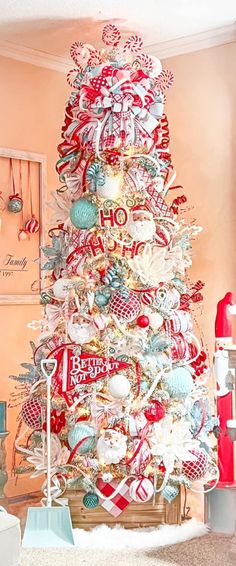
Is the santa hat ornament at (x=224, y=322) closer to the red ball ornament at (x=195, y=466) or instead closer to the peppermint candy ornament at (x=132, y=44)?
the red ball ornament at (x=195, y=466)

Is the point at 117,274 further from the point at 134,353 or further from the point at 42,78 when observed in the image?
the point at 42,78

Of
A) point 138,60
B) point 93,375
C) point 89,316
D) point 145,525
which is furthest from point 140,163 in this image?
point 145,525

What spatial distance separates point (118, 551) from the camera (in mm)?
3352

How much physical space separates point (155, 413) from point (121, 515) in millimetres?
465

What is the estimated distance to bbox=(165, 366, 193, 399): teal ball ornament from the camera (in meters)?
3.50

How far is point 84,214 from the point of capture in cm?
357

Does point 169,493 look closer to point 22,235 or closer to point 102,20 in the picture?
point 22,235

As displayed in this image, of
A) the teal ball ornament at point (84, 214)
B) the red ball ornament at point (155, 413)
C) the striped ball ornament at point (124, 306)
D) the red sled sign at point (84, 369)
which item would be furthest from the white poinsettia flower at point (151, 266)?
the red ball ornament at point (155, 413)

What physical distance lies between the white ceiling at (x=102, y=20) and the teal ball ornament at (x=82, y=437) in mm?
1939

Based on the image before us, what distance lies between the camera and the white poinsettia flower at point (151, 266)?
3.54 m

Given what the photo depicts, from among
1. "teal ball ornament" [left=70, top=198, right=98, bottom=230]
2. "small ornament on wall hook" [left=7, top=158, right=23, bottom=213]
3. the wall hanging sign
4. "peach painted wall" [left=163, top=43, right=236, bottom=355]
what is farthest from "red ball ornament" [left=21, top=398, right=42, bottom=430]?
"small ornament on wall hook" [left=7, top=158, right=23, bottom=213]

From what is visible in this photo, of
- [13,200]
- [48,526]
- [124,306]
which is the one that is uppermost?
[13,200]

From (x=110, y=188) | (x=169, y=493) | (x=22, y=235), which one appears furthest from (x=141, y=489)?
(x=22, y=235)

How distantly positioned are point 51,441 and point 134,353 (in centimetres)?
52
